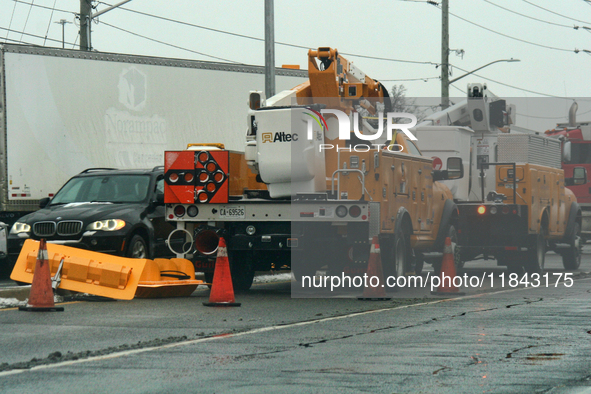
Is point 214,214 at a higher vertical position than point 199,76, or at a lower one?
lower

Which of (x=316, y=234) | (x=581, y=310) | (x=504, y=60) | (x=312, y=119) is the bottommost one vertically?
(x=581, y=310)

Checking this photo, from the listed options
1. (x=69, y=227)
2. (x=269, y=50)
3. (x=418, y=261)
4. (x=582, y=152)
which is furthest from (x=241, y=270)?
(x=582, y=152)

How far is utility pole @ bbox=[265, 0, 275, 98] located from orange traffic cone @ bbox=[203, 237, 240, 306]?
9.71 meters

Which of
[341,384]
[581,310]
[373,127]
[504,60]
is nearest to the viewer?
[341,384]

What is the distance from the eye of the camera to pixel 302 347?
8.05 metres

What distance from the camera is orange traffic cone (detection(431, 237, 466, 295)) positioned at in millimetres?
13383

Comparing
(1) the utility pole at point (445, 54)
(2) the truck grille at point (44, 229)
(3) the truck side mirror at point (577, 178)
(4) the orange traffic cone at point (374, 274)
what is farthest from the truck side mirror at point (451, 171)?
(1) the utility pole at point (445, 54)

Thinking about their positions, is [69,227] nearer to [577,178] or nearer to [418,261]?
[418,261]

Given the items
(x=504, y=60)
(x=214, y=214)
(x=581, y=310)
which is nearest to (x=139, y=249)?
(x=214, y=214)

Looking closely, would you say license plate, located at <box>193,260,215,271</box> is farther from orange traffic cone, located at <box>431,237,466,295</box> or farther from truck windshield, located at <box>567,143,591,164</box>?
truck windshield, located at <box>567,143,591,164</box>

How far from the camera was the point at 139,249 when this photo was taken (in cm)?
1435

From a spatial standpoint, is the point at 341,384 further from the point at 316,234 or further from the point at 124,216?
the point at 124,216

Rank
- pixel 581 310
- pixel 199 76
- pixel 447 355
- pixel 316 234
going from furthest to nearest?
pixel 199 76 < pixel 316 234 < pixel 581 310 < pixel 447 355

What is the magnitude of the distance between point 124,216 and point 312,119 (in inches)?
126
